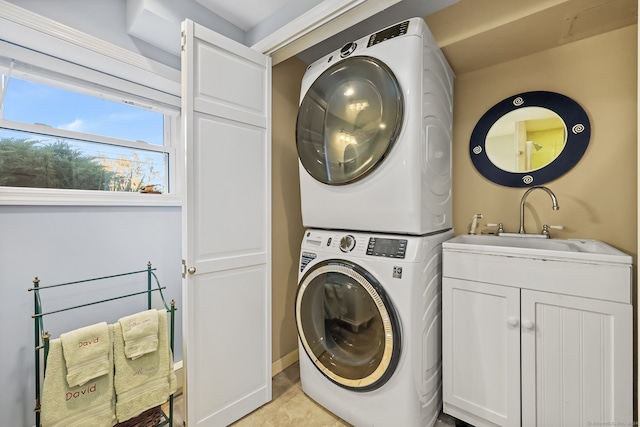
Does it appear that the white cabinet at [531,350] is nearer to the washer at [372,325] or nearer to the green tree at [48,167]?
the washer at [372,325]

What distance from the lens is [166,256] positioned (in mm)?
1903

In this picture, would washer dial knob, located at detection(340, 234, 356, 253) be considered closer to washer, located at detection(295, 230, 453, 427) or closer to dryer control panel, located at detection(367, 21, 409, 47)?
washer, located at detection(295, 230, 453, 427)

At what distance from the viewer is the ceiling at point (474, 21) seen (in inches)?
54.1

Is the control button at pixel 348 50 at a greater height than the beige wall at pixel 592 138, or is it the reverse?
the control button at pixel 348 50

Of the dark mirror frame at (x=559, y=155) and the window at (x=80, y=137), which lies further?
the dark mirror frame at (x=559, y=155)

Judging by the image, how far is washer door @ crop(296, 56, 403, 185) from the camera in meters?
1.39

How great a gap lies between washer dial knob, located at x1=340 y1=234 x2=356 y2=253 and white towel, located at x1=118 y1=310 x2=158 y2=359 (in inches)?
40.7

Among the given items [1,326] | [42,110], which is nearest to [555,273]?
[1,326]

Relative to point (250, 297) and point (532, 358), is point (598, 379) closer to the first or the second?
point (532, 358)

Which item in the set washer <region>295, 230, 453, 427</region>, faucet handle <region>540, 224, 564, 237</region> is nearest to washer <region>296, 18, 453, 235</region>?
washer <region>295, 230, 453, 427</region>

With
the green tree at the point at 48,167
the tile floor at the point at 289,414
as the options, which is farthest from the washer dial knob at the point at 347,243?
the green tree at the point at 48,167

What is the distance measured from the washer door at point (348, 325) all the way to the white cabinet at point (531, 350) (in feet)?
1.23

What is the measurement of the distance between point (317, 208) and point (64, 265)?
4.54 ft

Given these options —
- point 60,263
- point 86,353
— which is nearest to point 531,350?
point 86,353
